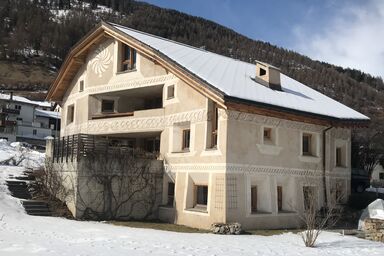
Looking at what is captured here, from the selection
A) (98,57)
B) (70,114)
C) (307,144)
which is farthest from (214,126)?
(70,114)

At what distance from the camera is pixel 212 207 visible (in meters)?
21.6

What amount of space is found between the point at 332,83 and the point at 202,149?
331 feet

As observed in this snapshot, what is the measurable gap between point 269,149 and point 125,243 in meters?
10.6

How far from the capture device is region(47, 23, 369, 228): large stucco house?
21781mm

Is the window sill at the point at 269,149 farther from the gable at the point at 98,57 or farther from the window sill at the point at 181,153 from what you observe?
the gable at the point at 98,57

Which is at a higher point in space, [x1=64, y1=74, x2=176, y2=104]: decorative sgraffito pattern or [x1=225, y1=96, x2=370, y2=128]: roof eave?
[x1=64, y1=74, x2=176, y2=104]: decorative sgraffito pattern

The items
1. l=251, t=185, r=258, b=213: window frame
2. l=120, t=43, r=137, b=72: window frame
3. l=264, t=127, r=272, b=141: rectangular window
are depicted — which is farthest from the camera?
l=120, t=43, r=137, b=72: window frame

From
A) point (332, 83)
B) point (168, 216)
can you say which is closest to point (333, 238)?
point (168, 216)

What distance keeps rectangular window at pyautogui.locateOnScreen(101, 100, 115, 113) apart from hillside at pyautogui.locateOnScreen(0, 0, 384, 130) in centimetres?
7924

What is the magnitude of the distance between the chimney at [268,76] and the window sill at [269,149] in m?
3.78

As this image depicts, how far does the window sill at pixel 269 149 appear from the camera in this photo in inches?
898

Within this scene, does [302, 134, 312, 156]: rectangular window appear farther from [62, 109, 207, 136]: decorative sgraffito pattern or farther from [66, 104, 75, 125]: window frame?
[66, 104, 75, 125]: window frame

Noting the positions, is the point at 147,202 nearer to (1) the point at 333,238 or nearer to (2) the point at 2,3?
(1) the point at 333,238

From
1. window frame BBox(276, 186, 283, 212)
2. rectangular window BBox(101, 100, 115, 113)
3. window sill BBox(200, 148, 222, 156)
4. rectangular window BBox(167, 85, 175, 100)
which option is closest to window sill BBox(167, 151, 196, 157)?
window sill BBox(200, 148, 222, 156)
